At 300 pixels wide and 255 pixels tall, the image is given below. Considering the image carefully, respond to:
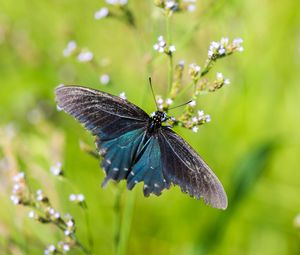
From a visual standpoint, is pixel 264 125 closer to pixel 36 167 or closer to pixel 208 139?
pixel 208 139

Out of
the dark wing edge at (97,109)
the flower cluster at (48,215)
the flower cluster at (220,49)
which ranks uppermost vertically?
the flower cluster at (220,49)

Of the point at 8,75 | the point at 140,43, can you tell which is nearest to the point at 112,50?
the point at 8,75

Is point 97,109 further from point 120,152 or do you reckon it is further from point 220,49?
point 220,49

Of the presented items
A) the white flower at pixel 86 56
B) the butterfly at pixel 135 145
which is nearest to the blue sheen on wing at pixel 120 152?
the butterfly at pixel 135 145

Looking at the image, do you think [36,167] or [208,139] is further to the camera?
[208,139]

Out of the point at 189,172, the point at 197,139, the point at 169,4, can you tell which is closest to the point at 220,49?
the point at 169,4

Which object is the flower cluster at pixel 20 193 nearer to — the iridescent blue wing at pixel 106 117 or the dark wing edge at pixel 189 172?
the iridescent blue wing at pixel 106 117
